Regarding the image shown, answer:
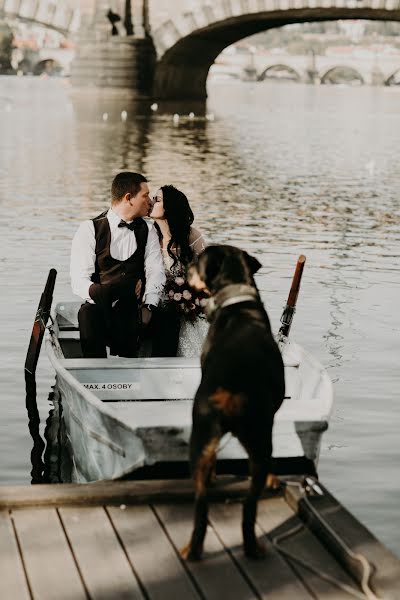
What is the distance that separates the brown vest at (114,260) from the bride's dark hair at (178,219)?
29 centimetres

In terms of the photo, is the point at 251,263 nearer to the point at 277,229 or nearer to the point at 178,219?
the point at 178,219

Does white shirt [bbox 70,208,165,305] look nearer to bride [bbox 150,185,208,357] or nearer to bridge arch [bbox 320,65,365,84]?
bride [bbox 150,185,208,357]

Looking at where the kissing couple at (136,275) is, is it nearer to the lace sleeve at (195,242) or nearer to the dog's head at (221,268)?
the lace sleeve at (195,242)

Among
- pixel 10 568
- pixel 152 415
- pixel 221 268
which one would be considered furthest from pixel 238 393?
pixel 152 415

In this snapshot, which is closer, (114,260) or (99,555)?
(99,555)

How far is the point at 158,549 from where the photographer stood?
4133 mm

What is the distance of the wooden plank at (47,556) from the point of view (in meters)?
3.81

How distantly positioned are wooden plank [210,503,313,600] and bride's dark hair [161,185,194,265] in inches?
92.9

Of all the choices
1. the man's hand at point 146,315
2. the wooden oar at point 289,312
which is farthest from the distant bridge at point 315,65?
the man's hand at point 146,315

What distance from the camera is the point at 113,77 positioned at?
140 feet

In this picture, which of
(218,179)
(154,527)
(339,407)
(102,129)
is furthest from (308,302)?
(102,129)

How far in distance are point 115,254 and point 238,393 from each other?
2428 mm

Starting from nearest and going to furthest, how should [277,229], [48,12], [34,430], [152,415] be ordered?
1. [152,415]
2. [34,430]
3. [277,229]
4. [48,12]

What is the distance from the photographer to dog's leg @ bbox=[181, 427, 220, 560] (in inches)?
157
